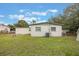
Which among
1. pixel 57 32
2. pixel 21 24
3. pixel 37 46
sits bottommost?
pixel 37 46

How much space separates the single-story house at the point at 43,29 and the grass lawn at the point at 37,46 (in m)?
0.07

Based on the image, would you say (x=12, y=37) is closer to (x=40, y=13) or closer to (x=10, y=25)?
(x=10, y=25)

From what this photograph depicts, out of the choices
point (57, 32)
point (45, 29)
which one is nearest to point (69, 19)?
point (57, 32)

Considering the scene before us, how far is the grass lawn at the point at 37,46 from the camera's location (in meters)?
5.59

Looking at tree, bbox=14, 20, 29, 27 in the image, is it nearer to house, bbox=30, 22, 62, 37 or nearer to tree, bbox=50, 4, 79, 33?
house, bbox=30, 22, 62, 37

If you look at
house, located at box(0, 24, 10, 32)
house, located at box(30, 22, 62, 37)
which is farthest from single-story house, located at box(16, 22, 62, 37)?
house, located at box(0, 24, 10, 32)

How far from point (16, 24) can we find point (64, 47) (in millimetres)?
854

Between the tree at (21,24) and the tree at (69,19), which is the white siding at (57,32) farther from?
the tree at (21,24)

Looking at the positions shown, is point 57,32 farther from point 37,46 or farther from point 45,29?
point 37,46

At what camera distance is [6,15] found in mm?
5598

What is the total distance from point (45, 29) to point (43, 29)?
0.03 m

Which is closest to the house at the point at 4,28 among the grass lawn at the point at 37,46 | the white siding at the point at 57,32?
the grass lawn at the point at 37,46

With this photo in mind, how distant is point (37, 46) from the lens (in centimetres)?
562

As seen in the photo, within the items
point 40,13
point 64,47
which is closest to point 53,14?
point 40,13
